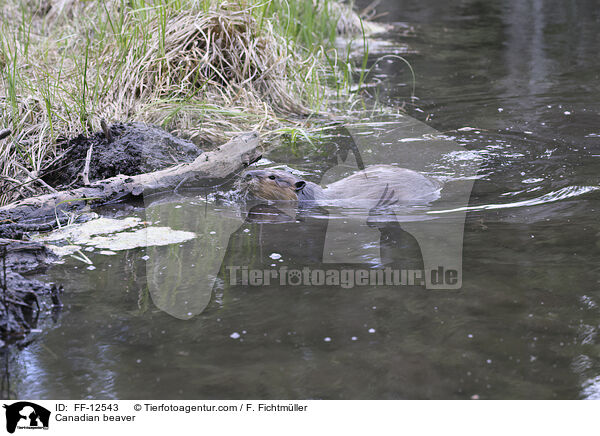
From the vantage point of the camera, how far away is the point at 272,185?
4.64 metres

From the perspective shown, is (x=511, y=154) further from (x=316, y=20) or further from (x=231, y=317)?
(x=316, y=20)

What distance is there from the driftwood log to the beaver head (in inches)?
10.2

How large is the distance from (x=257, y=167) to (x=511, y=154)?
6.69 ft

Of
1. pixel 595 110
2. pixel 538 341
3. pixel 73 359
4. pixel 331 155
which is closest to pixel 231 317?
pixel 73 359

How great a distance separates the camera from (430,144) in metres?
5.95

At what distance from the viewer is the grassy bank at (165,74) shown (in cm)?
534

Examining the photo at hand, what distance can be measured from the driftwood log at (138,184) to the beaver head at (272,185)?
0.85 feet

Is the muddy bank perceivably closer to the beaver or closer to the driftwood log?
the driftwood log
